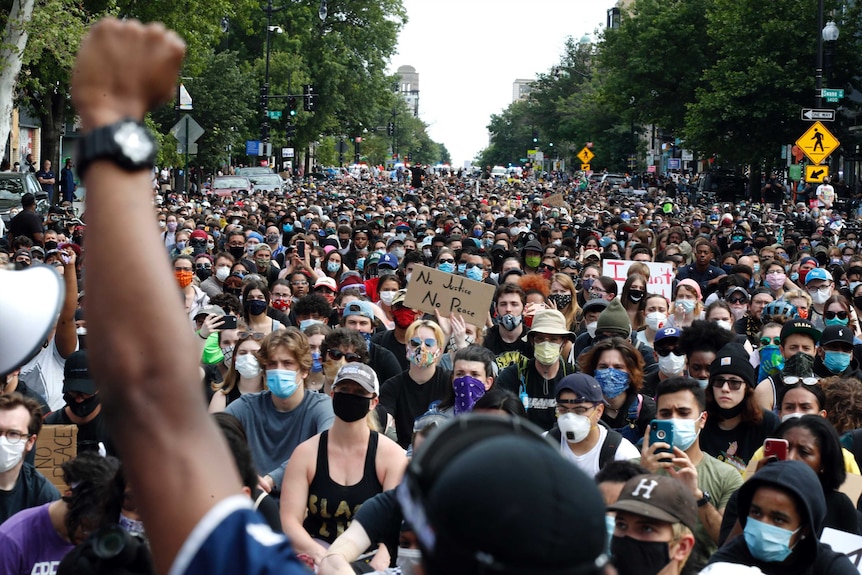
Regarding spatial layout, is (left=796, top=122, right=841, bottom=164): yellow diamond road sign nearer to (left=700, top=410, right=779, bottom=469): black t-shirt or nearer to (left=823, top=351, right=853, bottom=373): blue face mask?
(left=823, top=351, right=853, bottom=373): blue face mask

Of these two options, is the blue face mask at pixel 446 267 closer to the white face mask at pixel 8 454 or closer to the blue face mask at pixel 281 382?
the blue face mask at pixel 281 382

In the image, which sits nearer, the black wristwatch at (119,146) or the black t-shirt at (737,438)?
the black wristwatch at (119,146)

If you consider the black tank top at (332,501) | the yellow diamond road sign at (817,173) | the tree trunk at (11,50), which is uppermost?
the tree trunk at (11,50)

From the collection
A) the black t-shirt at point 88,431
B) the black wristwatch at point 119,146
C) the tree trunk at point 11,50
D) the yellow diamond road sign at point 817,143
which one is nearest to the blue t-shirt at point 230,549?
the black wristwatch at point 119,146

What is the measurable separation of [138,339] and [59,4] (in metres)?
24.7

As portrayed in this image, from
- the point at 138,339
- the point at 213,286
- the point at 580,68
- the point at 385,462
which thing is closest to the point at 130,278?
the point at 138,339

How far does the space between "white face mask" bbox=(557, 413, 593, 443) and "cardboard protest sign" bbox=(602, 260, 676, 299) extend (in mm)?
8869

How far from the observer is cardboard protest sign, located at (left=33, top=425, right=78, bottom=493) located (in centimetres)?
698

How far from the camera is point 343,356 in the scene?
8969 millimetres

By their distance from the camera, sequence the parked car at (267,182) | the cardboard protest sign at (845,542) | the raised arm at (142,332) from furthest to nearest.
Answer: the parked car at (267,182)
the cardboard protest sign at (845,542)
the raised arm at (142,332)

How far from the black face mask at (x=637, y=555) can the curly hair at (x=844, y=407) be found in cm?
357

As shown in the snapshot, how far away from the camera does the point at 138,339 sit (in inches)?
61.3

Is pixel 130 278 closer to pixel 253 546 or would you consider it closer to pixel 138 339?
pixel 138 339

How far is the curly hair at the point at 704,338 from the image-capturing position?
9.31 metres
